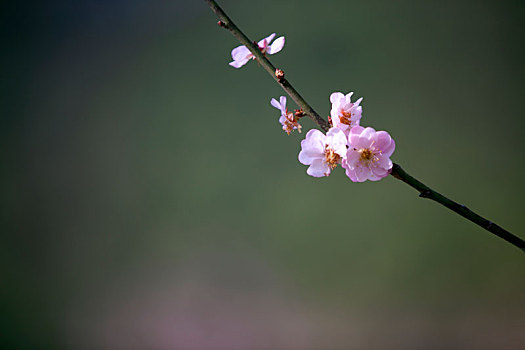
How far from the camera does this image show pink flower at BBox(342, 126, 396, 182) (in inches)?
18.8

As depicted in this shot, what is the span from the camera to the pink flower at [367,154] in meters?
0.48

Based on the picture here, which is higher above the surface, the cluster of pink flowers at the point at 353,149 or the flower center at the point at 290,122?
the flower center at the point at 290,122

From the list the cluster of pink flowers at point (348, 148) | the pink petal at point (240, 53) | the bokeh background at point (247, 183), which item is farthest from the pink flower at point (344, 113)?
the bokeh background at point (247, 183)

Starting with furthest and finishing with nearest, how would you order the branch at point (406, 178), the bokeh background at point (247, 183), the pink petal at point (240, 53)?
the bokeh background at point (247, 183), the pink petal at point (240, 53), the branch at point (406, 178)

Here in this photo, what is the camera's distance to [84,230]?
2.48m

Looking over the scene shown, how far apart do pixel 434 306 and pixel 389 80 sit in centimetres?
135

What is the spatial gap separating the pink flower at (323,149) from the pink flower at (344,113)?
0.09 ft

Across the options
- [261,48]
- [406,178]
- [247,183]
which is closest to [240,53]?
[261,48]

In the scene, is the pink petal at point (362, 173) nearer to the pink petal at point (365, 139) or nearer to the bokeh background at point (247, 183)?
the pink petal at point (365, 139)

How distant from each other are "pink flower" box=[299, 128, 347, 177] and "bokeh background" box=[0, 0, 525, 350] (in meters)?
1.90

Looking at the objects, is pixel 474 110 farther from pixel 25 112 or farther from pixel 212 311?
pixel 25 112

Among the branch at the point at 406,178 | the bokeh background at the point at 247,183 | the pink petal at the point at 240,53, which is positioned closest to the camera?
the branch at the point at 406,178

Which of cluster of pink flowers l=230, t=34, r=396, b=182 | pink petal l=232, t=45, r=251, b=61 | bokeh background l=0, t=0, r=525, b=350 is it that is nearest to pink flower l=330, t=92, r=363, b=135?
cluster of pink flowers l=230, t=34, r=396, b=182

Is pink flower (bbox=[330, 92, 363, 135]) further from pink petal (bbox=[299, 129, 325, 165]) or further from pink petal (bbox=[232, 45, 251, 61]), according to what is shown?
pink petal (bbox=[232, 45, 251, 61])
